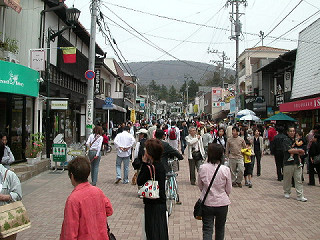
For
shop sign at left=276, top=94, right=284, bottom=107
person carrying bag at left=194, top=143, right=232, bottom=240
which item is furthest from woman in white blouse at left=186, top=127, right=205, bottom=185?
shop sign at left=276, top=94, right=284, bottom=107

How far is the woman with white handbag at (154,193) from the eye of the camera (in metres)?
3.99

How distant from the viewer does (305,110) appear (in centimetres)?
1858

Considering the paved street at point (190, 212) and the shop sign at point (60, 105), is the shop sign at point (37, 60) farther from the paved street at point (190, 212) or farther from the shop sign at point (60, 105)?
the paved street at point (190, 212)

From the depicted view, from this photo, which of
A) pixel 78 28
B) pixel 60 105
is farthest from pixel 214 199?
pixel 78 28

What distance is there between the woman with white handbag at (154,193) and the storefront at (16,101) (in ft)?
23.6

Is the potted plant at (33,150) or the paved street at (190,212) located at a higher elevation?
the potted plant at (33,150)

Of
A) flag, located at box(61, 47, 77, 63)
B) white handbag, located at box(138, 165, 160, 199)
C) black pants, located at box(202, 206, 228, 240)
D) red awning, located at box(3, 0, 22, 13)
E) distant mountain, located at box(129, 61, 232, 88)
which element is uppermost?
distant mountain, located at box(129, 61, 232, 88)

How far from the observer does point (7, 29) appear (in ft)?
36.6

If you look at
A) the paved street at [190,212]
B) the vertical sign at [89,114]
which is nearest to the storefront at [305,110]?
the paved street at [190,212]

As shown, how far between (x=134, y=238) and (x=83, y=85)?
1890cm

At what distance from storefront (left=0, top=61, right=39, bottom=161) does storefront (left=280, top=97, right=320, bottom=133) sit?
12211 millimetres

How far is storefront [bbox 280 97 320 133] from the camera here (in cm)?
1535

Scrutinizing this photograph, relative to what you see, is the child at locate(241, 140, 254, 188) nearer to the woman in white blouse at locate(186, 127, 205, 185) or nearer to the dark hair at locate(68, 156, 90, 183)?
the woman in white blouse at locate(186, 127, 205, 185)

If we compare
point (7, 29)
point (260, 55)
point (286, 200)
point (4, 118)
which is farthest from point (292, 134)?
point (260, 55)
